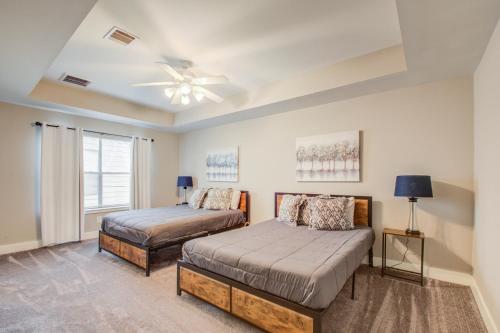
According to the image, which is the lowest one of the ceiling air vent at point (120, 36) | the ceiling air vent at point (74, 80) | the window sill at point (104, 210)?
the window sill at point (104, 210)

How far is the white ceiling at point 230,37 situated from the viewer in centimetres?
208

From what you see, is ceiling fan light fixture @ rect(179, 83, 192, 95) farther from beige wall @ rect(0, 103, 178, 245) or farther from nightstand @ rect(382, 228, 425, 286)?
nightstand @ rect(382, 228, 425, 286)

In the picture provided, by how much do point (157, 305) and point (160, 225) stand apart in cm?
110

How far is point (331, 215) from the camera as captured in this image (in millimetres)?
3125

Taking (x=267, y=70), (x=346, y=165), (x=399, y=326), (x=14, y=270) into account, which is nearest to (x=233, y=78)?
(x=267, y=70)

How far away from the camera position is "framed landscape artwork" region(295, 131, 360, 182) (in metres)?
3.55

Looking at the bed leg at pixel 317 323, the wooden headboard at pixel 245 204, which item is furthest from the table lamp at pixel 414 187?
the wooden headboard at pixel 245 204

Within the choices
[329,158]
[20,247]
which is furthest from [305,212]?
[20,247]

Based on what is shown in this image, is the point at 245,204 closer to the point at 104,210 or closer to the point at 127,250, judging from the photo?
the point at 127,250

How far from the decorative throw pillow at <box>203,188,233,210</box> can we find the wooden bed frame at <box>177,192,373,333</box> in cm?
204

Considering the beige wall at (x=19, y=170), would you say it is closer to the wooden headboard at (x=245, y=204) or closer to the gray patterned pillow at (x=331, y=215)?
the wooden headboard at (x=245, y=204)

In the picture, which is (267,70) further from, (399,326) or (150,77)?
(399,326)

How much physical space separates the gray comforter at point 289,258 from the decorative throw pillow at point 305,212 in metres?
0.31

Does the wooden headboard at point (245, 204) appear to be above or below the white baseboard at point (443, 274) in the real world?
above
